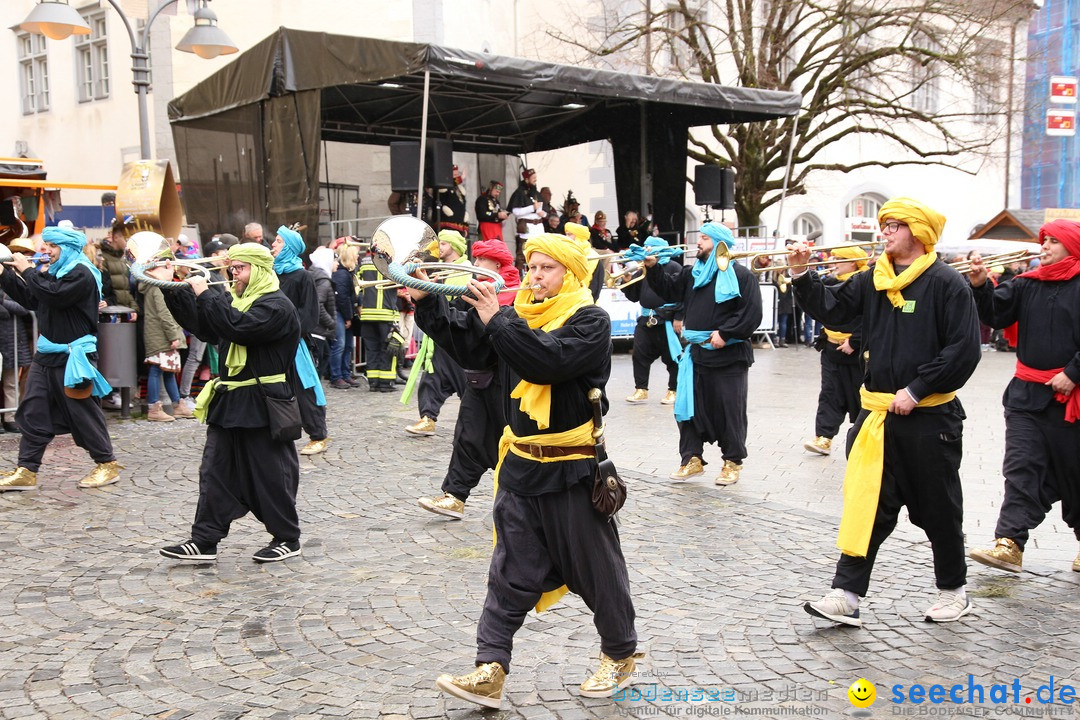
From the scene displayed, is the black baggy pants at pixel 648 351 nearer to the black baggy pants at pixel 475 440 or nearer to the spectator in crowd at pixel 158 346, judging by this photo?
the spectator in crowd at pixel 158 346

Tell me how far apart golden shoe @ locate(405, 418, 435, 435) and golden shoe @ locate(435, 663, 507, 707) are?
6.02m

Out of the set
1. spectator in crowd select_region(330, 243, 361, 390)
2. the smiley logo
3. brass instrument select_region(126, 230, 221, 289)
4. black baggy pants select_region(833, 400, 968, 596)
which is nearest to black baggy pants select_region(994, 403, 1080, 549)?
black baggy pants select_region(833, 400, 968, 596)

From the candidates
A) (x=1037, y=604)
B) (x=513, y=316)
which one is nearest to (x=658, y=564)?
(x=1037, y=604)

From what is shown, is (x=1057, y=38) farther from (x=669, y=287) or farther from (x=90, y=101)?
(x=669, y=287)

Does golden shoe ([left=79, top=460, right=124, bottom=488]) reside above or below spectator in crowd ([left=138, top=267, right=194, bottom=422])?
below

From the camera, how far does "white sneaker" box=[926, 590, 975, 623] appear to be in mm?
4934

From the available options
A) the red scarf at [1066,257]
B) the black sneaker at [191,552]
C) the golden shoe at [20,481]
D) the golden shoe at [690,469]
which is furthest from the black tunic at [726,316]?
the golden shoe at [20,481]

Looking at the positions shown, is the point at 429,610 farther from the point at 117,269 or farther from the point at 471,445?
the point at 117,269

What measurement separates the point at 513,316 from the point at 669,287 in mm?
4434

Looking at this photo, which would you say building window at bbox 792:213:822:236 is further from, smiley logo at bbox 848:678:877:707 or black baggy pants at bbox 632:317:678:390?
smiley logo at bbox 848:678:877:707

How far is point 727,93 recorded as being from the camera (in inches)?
656

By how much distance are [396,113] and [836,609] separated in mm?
15475

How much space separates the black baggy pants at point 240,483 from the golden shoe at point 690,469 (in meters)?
3.16

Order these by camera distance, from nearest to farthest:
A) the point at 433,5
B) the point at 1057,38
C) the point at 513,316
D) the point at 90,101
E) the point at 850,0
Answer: the point at 513,316 → the point at 433,5 → the point at 850,0 → the point at 90,101 → the point at 1057,38
